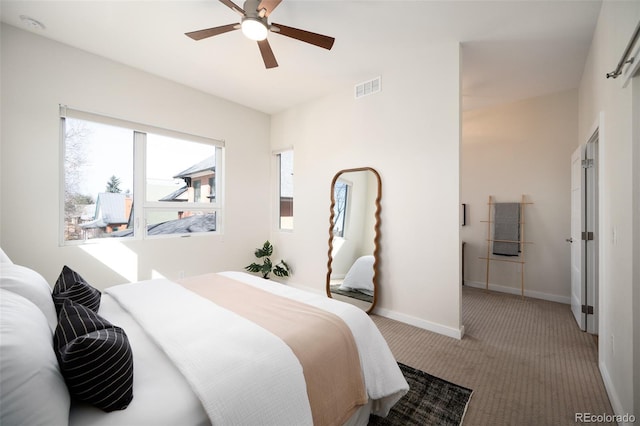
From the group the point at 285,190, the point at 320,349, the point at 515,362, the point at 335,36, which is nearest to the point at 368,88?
the point at 335,36

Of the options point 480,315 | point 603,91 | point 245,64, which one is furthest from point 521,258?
point 245,64

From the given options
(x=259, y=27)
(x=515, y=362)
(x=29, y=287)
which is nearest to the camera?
(x=29, y=287)

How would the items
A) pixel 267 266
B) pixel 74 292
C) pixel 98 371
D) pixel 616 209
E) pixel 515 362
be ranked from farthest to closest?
pixel 267 266
pixel 515 362
pixel 616 209
pixel 74 292
pixel 98 371

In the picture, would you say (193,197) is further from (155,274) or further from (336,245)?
(336,245)

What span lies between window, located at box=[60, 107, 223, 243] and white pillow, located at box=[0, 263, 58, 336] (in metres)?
1.78

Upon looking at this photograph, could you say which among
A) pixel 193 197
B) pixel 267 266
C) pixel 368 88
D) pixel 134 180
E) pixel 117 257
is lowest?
pixel 267 266

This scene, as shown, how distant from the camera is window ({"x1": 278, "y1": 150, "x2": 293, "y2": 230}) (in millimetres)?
4367

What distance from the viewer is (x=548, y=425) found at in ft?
5.04

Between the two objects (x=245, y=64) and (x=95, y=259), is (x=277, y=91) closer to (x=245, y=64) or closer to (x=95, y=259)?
(x=245, y=64)

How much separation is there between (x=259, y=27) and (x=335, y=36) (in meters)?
0.90

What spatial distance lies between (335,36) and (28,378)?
2.94 m

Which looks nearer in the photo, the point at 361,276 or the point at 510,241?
the point at 361,276

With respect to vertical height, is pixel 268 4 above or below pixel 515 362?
above

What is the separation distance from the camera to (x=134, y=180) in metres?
3.17
